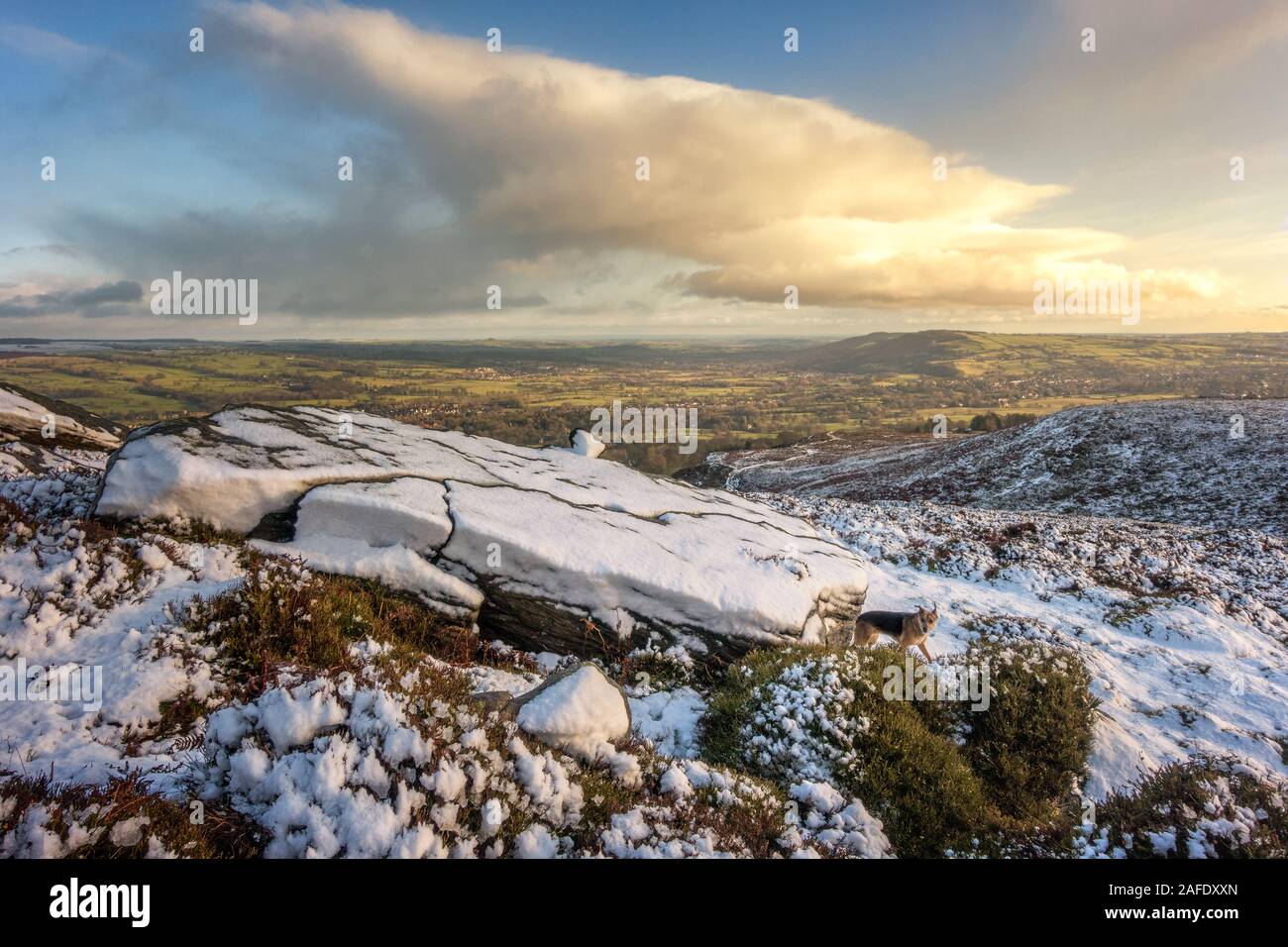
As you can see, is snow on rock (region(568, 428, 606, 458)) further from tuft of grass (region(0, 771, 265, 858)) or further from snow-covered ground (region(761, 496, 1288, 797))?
tuft of grass (region(0, 771, 265, 858))

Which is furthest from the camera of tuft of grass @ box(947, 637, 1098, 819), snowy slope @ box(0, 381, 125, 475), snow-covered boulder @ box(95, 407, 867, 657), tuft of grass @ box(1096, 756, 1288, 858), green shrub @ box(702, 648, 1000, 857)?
snowy slope @ box(0, 381, 125, 475)

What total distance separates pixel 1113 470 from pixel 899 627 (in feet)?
127

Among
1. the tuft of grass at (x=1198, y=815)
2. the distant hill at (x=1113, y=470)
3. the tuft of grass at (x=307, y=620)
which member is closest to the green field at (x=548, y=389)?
the distant hill at (x=1113, y=470)

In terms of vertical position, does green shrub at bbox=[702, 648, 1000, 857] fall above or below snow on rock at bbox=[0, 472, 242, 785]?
below

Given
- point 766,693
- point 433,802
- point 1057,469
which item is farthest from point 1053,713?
point 1057,469

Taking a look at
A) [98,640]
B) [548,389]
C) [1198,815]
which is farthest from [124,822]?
[548,389]

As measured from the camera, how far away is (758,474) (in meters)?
58.3

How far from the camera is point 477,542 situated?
8.84 metres

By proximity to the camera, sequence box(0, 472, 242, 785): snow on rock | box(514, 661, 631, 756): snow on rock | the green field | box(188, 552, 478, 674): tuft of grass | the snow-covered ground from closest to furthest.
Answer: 1. box(0, 472, 242, 785): snow on rock
2. box(514, 661, 631, 756): snow on rock
3. box(188, 552, 478, 674): tuft of grass
4. the snow-covered ground
5. the green field

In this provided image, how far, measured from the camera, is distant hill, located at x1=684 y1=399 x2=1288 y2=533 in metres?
30.7

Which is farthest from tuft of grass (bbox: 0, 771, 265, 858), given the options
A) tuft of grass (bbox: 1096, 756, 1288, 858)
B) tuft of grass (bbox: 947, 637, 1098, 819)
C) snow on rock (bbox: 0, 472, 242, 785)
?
tuft of grass (bbox: 1096, 756, 1288, 858)

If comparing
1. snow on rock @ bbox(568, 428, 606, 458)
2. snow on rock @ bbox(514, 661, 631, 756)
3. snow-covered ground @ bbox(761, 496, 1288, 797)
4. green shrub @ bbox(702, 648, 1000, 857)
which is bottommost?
snow-covered ground @ bbox(761, 496, 1288, 797)

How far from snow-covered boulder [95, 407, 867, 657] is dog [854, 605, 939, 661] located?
38 centimetres
